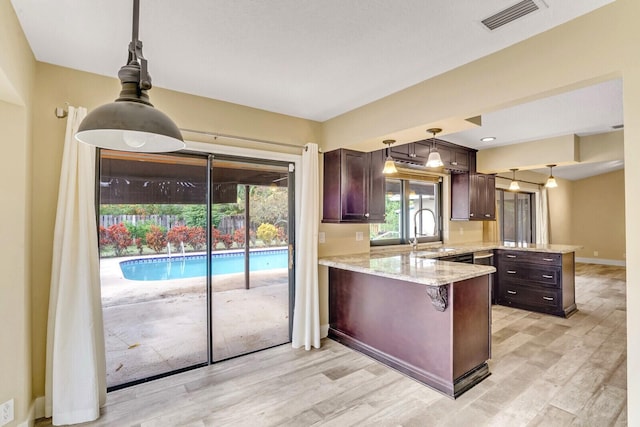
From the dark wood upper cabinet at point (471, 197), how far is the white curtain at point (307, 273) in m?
2.97

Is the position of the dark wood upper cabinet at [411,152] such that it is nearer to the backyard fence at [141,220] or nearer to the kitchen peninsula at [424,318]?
the kitchen peninsula at [424,318]

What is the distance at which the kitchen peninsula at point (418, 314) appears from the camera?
2629 mm

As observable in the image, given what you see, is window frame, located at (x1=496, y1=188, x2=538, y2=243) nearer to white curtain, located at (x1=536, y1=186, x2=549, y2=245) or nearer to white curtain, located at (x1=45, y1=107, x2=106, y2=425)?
white curtain, located at (x1=536, y1=186, x2=549, y2=245)

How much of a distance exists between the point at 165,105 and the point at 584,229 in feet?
38.3

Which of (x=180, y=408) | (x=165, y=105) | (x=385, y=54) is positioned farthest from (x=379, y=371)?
(x=165, y=105)

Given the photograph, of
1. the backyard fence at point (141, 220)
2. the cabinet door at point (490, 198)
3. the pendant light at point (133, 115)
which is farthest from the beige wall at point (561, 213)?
the pendant light at point (133, 115)

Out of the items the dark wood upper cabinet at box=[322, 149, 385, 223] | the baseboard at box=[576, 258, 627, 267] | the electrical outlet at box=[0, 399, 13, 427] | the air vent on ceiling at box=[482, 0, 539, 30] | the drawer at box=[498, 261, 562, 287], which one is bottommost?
the baseboard at box=[576, 258, 627, 267]

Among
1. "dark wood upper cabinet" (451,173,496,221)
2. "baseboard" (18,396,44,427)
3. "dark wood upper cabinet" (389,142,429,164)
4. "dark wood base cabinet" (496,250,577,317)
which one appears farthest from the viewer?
"dark wood upper cabinet" (451,173,496,221)

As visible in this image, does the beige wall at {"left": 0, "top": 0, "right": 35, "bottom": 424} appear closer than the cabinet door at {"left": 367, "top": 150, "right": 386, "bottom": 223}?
Yes

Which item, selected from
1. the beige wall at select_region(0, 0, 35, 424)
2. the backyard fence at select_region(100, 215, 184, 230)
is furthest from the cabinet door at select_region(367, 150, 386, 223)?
the beige wall at select_region(0, 0, 35, 424)

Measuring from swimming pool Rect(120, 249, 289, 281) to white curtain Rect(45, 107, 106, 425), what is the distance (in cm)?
94

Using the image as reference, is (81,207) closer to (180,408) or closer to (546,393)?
(180,408)

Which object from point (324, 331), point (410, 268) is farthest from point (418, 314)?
point (324, 331)

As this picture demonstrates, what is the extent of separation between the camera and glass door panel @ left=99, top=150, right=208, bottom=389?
2.82 meters
